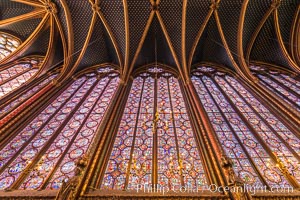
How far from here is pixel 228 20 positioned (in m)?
12.3

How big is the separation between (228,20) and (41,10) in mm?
10756

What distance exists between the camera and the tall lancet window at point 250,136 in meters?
5.94

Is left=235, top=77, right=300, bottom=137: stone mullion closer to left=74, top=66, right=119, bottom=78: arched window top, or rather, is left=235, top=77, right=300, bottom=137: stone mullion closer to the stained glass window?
left=74, top=66, right=119, bottom=78: arched window top

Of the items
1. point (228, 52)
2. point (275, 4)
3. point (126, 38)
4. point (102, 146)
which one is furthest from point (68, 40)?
point (275, 4)

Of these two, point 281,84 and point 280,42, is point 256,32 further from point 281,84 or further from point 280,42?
point 281,84

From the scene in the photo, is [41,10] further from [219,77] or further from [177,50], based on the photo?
[219,77]

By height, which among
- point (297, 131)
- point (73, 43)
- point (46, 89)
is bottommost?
point (297, 131)

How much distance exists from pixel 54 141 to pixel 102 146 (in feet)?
6.77

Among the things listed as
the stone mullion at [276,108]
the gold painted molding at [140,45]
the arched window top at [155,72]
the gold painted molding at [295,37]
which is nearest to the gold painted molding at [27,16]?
the gold painted molding at [140,45]

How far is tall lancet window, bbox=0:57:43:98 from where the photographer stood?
31.8 ft

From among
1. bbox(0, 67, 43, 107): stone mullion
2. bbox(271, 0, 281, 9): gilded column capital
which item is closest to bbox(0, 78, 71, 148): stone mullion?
bbox(0, 67, 43, 107): stone mullion

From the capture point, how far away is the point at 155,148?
687 cm

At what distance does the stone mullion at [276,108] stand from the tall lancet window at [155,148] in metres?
3.43

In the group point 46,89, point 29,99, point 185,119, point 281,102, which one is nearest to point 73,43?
point 46,89
